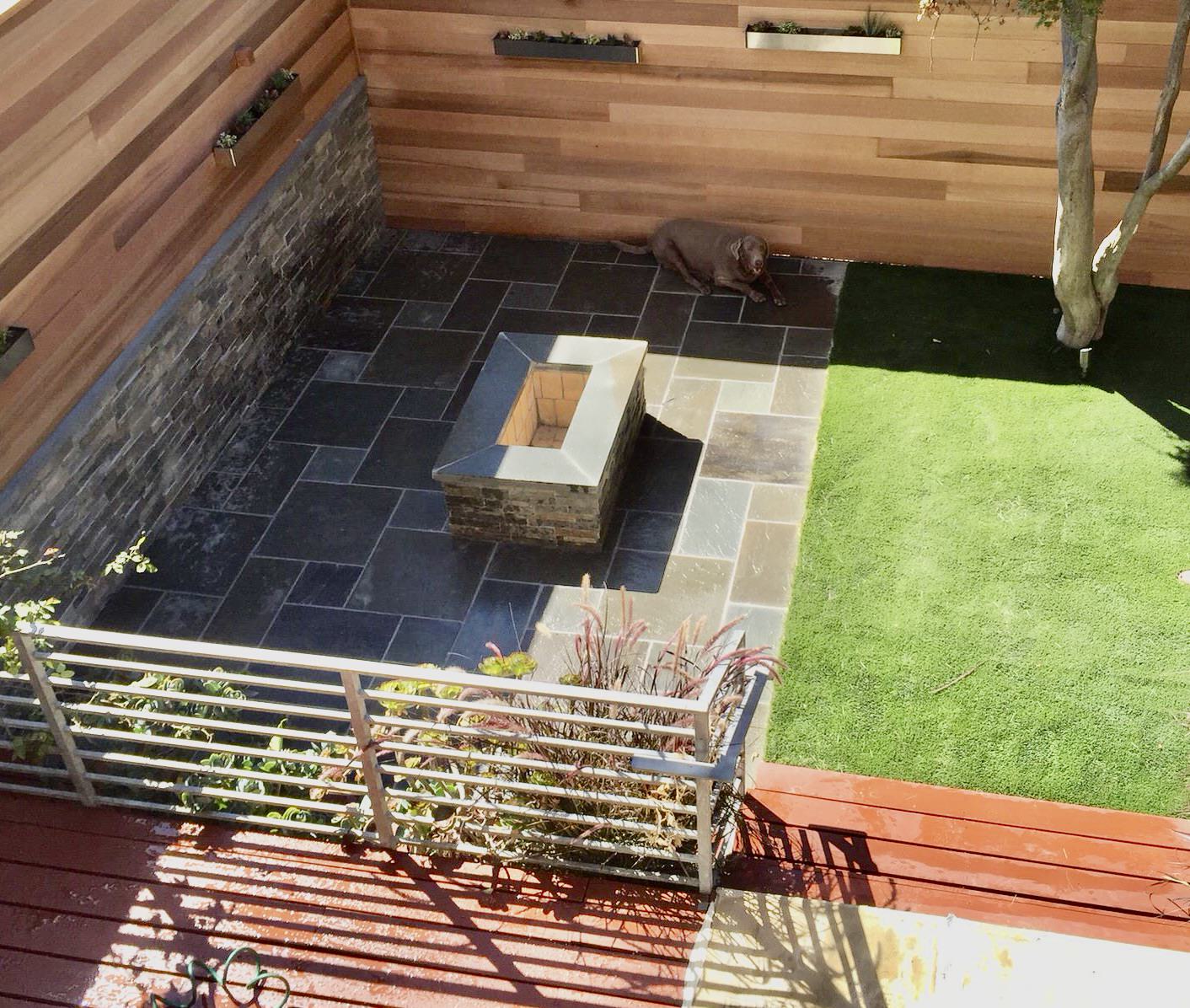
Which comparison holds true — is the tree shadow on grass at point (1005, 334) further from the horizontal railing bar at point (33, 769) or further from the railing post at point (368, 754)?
the horizontal railing bar at point (33, 769)

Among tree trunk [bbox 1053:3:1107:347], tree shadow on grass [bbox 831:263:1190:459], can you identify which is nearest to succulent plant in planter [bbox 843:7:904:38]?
tree trunk [bbox 1053:3:1107:347]

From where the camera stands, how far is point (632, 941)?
3.45 m

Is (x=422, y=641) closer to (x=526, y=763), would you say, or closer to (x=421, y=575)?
(x=421, y=575)

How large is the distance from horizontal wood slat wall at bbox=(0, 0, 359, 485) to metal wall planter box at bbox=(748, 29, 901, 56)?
7.95 feet

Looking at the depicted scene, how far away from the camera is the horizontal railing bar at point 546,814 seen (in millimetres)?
3424

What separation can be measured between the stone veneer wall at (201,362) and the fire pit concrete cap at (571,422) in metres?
1.30

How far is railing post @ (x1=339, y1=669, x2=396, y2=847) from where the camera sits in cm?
336

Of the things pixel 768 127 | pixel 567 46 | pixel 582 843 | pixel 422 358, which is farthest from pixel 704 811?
pixel 567 46

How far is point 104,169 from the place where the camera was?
211 inches

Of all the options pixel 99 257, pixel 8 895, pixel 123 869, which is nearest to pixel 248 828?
pixel 123 869

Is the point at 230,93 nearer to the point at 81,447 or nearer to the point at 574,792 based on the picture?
the point at 81,447

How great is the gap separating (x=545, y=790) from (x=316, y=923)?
755 millimetres

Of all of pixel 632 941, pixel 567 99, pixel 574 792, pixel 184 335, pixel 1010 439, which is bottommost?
pixel 632 941

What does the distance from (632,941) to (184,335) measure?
3765 mm
